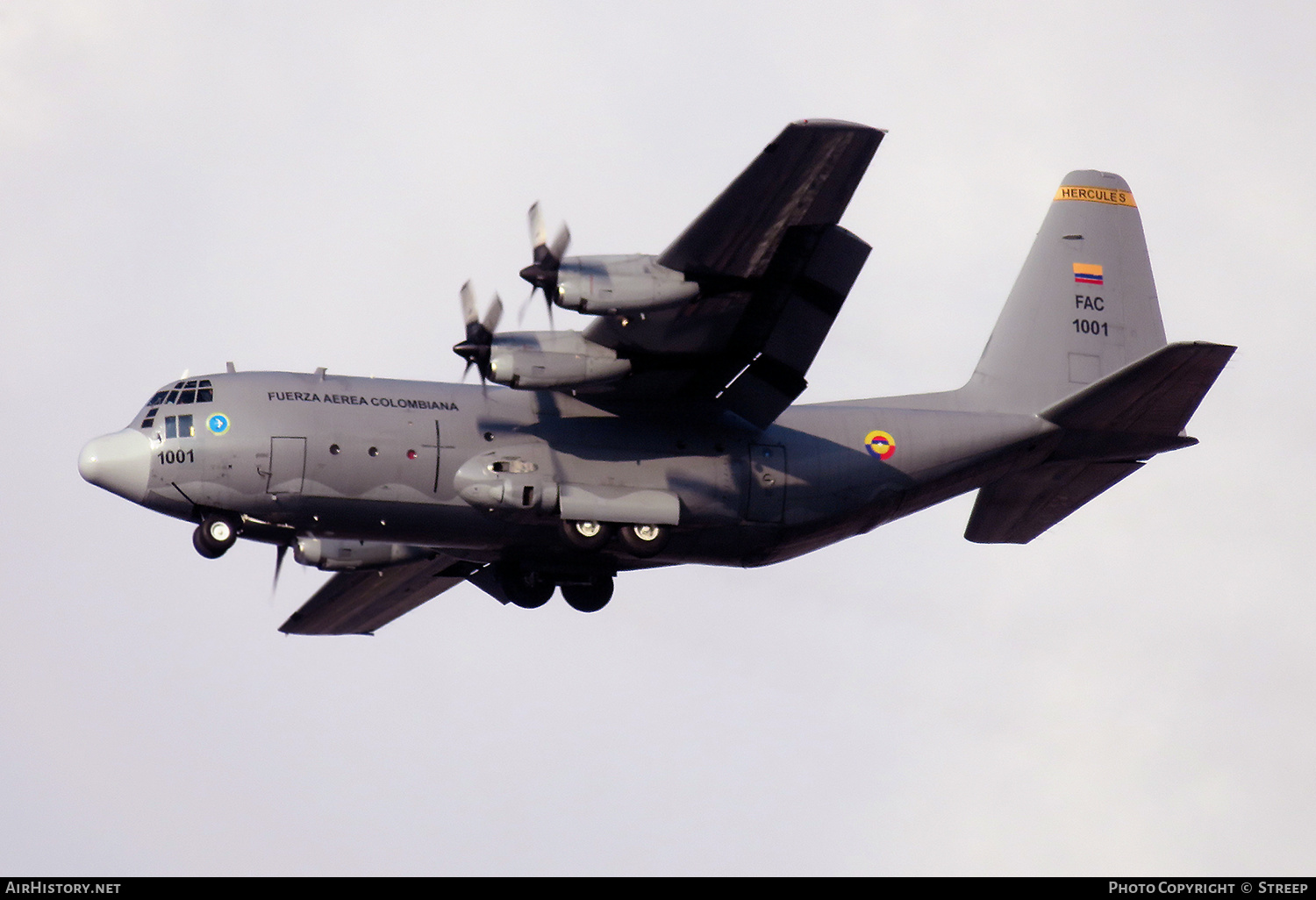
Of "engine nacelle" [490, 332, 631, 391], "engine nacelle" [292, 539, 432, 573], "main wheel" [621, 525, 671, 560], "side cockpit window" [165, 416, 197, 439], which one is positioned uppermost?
"engine nacelle" [490, 332, 631, 391]

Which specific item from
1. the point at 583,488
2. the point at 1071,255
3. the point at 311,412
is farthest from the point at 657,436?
the point at 1071,255

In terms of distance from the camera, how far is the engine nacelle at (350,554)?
Result: 75.3 feet

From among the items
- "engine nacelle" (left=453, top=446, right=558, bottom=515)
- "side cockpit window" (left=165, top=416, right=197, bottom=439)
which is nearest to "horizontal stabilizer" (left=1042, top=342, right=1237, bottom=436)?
"engine nacelle" (left=453, top=446, right=558, bottom=515)

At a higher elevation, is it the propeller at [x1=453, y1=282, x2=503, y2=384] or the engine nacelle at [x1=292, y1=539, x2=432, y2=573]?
the propeller at [x1=453, y1=282, x2=503, y2=384]

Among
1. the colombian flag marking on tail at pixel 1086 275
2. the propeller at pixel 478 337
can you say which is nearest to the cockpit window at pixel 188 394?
the propeller at pixel 478 337

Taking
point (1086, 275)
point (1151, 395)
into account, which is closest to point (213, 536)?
point (1151, 395)

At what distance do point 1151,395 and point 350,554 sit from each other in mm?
10898

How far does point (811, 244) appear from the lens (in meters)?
19.0

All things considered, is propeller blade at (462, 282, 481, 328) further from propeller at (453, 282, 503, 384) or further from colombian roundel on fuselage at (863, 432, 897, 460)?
colombian roundel on fuselage at (863, 432, 897, 460)

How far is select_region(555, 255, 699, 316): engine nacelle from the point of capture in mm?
18062

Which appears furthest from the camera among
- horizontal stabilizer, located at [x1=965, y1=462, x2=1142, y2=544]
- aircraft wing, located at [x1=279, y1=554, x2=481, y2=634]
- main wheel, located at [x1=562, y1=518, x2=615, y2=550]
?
aircraft wing, located at [x1=279, y1=554, x2=481, y2=634]

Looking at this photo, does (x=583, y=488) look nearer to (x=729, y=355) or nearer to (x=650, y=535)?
(x=650, y=535)

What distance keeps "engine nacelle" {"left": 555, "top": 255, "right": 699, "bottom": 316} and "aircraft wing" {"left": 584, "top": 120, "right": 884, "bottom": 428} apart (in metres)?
0.24

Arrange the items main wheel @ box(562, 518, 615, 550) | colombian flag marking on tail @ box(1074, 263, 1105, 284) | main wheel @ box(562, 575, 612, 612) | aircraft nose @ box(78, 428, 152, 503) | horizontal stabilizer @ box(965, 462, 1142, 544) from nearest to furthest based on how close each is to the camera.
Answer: aircraft nose @ box(78, 428, 152, 503)
main wheel @ box(562, 518, 615, 550)
main wheel @ box(562, 575, 612, 612)
horizontal stabilizer @ box(965, 462, 1142, 544)
colombian flag marking on tail @ box(1074, 263, 1105, 284)
